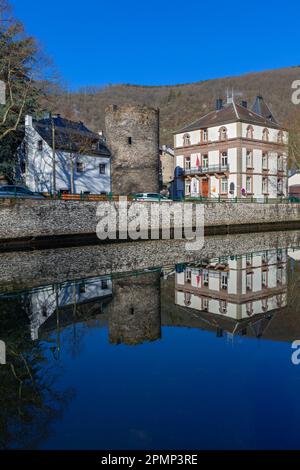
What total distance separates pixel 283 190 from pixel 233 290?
3775 cm

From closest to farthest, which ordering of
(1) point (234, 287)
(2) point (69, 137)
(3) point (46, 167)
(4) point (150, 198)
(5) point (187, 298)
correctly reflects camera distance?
(5) point (187, 298)
(1) point (234, 287)
(4) point (150, 198)
(3) point (46, 167)
(2) point (69, 137)

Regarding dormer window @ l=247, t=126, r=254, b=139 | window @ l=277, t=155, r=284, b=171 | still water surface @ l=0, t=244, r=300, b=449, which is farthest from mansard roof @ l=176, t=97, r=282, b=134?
still water surface @ l=0, t=244, r=300, b=449

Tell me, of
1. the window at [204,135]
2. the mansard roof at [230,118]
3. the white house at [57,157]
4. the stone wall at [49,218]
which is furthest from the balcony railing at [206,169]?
the white house at [57,157]

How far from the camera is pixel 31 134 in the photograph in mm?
35312

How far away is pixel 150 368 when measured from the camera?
241 inches

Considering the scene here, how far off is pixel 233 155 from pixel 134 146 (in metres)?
10.2

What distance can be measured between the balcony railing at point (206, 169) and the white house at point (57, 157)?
11241mm

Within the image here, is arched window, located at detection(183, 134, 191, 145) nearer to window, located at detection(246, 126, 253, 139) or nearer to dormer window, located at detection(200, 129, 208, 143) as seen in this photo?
dormer window, located at detection(200, 129, 208, 143)

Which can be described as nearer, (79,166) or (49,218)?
(49,218)

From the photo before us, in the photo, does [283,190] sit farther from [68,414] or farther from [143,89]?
[143,89]

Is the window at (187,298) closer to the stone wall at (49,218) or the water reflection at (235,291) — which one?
the water reflection at (235,291)

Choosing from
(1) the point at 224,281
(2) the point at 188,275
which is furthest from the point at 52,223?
(1) the point at 224,281

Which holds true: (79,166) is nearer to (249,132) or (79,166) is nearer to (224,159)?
(224,159)

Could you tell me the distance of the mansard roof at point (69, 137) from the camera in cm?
3484
